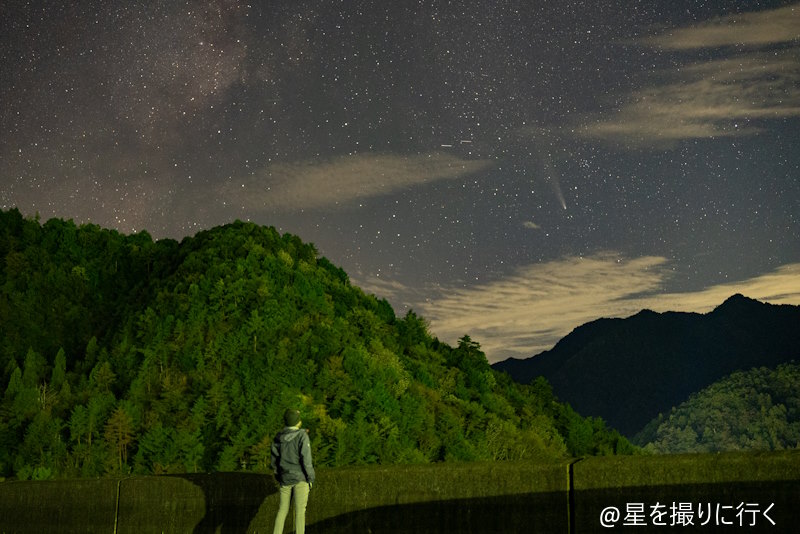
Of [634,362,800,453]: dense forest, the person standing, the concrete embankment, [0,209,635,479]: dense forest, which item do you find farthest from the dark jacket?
[634,362,800,453]: dense forest

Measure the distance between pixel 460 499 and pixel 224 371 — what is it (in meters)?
63.2

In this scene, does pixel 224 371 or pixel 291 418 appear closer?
pixel 291 418

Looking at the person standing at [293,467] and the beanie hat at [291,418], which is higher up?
the beanie hat at [291,418]

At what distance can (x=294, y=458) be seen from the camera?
8648mm

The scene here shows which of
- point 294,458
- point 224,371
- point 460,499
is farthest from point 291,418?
point 224,371

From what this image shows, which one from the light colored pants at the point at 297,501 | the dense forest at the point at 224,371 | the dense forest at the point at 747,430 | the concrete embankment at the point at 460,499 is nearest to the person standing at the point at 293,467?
the light colored pants at the point at 297,501

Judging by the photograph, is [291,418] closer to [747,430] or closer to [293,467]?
[293,467]

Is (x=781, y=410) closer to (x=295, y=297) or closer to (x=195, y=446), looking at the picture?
(x=295, y=297)

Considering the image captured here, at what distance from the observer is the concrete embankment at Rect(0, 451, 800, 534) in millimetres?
7891

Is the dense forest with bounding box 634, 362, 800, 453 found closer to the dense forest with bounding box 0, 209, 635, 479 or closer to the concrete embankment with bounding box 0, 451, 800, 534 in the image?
the dense forest with bounding box 0, 209, 635, 479

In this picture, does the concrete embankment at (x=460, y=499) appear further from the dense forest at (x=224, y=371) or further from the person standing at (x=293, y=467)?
the dense forest at (x=224, y=371)

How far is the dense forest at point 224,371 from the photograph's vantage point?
6291cm

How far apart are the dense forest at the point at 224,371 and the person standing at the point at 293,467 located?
4762cm

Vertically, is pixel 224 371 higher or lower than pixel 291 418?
higher
